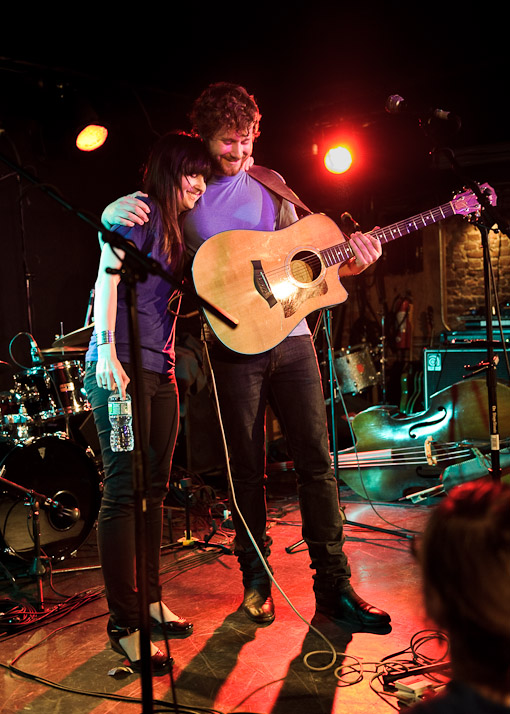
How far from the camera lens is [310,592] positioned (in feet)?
10.8

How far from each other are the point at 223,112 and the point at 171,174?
17.5 inches

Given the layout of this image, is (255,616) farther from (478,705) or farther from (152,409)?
(478,705)

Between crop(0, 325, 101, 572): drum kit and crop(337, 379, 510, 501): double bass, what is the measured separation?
Answer: 208 cm

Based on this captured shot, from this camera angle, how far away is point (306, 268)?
2.97m

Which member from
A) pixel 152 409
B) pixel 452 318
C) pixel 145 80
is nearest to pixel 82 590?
pixel 152 409

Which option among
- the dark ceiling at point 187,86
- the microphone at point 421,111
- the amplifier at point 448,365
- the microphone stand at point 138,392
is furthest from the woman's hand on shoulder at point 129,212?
the amplifier at point 448,365

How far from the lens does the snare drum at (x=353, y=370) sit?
25.2ft

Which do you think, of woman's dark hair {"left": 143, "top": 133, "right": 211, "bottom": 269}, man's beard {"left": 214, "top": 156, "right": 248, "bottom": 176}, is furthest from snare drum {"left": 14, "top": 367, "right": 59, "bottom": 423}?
man's beard {"left": 214, "top": 156, "right": 248, "bottom": 176}

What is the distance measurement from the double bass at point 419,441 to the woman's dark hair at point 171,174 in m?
2.77

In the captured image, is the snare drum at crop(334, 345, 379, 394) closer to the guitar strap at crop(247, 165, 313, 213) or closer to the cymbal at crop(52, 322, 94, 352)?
the cymbal at crop(52, 322, 94, 352)

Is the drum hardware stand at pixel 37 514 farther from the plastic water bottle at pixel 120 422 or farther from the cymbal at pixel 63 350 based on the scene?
the plastic water bottle at pixel 120 422

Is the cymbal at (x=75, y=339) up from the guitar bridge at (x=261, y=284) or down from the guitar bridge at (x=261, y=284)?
down

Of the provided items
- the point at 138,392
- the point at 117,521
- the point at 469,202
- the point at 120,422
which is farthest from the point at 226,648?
the point at 469,202

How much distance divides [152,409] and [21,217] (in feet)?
13.9
